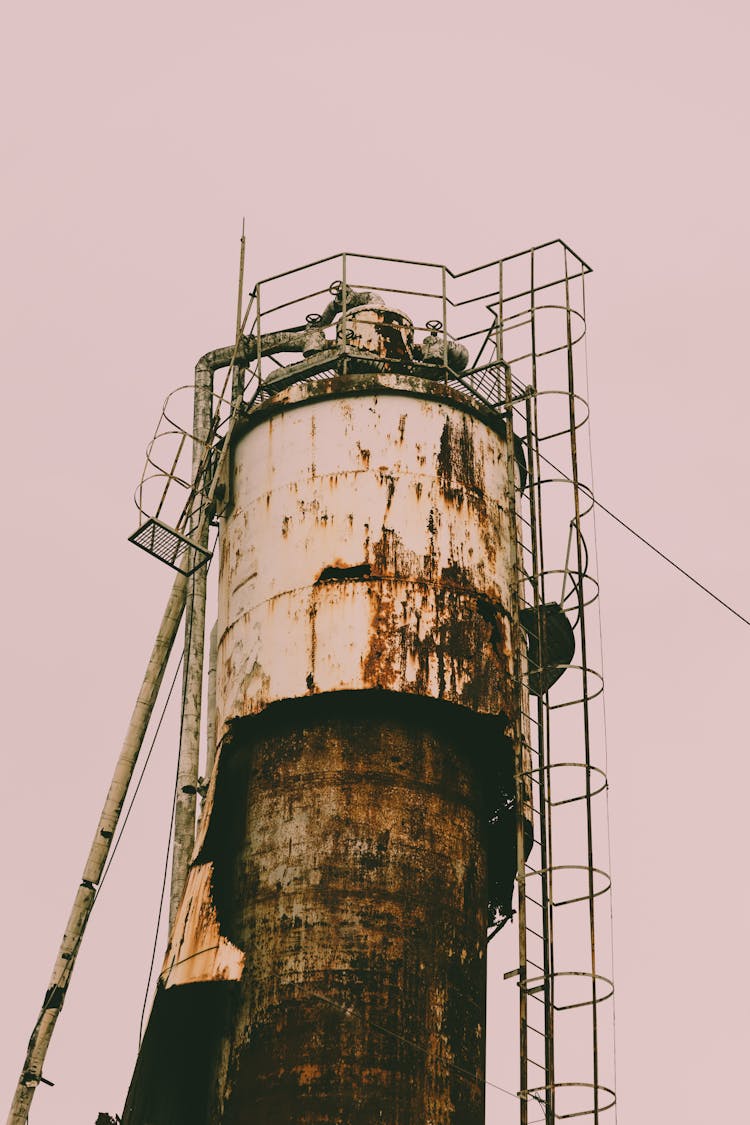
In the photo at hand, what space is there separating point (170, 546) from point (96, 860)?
362 centimetres

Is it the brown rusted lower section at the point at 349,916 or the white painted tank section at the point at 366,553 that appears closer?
the brown rusted lower section at the point at 349,916

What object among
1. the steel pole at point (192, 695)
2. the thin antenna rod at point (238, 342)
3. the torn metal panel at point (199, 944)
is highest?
the thin antenna rod at point (238, 342)

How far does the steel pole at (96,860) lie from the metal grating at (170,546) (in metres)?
0.32

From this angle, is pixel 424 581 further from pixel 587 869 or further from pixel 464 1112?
pixel 464 1112

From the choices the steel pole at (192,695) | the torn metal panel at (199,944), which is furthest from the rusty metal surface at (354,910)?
the steel pole at (192,695)

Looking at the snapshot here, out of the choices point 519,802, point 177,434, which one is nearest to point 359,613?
point 519,802

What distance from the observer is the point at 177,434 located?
2219 cm

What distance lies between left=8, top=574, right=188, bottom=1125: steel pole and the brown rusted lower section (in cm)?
248

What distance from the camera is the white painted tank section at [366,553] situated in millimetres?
19375

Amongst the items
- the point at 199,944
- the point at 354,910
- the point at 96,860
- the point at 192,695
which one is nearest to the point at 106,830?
the point at 96,860

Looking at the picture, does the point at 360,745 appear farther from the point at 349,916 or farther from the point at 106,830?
the point at 106,830

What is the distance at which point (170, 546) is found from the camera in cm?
2203

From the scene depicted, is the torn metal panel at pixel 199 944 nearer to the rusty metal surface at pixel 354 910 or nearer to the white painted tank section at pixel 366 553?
the rusty metal surface at pixel 354 910

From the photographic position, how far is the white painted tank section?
19.4m
